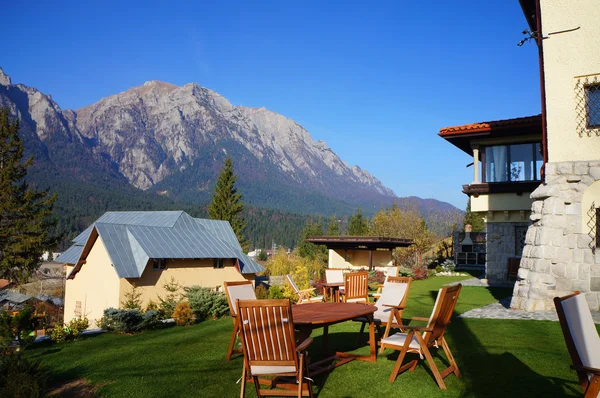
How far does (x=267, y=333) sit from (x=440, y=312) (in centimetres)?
191

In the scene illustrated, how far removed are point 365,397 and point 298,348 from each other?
916mm

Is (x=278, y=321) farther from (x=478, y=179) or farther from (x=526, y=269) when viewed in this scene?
(x=478, y=179)

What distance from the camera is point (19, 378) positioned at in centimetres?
510

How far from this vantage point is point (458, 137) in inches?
670

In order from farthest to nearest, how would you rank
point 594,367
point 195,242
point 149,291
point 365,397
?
point 195,242 < point 149,291 < point 365,397 < point 594,367

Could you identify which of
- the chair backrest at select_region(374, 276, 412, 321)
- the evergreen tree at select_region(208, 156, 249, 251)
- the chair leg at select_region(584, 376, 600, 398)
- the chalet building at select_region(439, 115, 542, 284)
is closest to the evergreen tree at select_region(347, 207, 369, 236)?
the evergreen tree at select_region(208, 156, 249, 251)

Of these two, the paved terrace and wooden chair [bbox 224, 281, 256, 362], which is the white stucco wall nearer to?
the paved terrace

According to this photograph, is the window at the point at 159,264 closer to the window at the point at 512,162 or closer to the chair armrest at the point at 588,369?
the window at the point at 512,162

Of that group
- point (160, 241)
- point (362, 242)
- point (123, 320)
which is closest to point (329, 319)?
point (123, 320)

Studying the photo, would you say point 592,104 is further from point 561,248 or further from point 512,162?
point 512,162

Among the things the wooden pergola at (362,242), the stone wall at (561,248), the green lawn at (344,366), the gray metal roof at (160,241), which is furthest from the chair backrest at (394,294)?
the gray metal roof at (160,241)

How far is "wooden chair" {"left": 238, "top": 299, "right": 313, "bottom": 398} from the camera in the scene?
4637 mm

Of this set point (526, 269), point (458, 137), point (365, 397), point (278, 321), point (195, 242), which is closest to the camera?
point (278, 321)

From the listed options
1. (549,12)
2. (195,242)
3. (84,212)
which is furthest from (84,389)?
(84,212)
